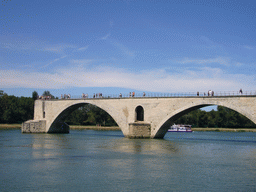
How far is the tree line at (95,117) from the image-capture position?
78950 mm

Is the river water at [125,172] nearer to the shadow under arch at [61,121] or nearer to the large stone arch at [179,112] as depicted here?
the large stone arch at [179,112]

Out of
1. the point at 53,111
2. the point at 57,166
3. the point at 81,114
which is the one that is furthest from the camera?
the point at 81,114

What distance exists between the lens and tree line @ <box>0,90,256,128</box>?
78.9 meters

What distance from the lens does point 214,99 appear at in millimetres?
36281

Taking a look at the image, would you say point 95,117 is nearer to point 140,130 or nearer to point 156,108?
point 140,130

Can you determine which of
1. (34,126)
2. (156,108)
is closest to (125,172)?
(156,108)

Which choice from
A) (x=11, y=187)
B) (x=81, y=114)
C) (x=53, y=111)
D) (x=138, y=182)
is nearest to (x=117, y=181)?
(x=138, y=182)

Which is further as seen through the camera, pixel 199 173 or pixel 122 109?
pixel 122 109

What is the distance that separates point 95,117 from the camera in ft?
280

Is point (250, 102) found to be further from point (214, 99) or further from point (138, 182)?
point (138, 182)

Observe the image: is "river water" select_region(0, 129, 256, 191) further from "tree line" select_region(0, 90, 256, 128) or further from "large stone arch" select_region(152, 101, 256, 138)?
"tree line" select_region(0, 90, 256, 128)

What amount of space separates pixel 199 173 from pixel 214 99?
19.1 m

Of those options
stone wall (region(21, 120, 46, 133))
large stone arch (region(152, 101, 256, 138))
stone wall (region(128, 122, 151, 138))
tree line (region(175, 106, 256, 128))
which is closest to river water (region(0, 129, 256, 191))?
large stone arch (region(152, 101, 256, 138))

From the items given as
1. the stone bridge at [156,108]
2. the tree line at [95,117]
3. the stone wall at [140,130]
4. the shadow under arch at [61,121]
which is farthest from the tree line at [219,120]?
the stone wall at [140,130]
